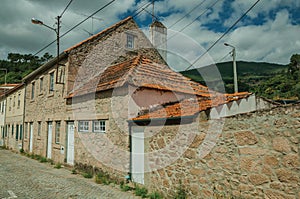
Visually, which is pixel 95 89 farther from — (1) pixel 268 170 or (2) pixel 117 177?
(1) pixel 268 170

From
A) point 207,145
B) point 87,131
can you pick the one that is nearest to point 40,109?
point 87,131

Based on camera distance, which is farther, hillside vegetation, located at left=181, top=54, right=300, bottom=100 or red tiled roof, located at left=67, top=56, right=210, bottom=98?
hillside vegetation, located at left=181, top=54, right=300, bottom=100

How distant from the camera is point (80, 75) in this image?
12.7m

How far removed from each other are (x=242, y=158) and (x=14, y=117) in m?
22.1

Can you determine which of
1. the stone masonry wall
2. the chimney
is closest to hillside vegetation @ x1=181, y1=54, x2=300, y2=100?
the chimney

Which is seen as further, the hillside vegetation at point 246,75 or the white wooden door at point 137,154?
the hillside vegetation at point 246,75

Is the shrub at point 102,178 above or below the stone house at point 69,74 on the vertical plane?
below

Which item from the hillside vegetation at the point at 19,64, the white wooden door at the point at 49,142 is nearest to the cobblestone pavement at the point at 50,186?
the white wooden door at the point at 49,142

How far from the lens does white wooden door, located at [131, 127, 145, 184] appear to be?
25.9 feet

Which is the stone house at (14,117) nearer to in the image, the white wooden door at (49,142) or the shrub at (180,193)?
the white wooden door at (49,142)

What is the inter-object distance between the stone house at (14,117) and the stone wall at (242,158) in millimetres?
17231

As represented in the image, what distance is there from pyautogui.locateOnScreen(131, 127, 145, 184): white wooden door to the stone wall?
132 centimetres

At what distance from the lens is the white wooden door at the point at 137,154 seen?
25.9 feet

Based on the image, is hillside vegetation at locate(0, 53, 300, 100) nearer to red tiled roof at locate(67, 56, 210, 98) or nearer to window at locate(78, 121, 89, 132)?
red tiled roof at locate(67, 56, 210, 98)
